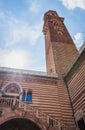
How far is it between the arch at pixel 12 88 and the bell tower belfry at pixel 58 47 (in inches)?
171

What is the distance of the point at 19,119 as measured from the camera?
10938mm

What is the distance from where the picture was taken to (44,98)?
1420 cm

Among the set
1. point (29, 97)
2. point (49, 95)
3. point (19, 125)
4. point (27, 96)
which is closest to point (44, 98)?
point (49, 95)

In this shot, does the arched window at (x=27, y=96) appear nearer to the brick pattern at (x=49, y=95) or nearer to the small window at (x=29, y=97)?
the small window at (x=29, y=97)

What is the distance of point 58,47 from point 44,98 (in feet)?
33.0

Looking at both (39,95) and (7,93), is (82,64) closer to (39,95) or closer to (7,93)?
(39,95)

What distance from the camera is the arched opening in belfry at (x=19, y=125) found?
432 inches

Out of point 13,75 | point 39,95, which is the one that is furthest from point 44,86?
point 13,75

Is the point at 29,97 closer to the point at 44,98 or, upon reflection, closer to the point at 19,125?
the point at 44,98

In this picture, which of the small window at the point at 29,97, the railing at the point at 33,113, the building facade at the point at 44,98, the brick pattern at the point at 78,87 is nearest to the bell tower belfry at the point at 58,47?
the building facade at the point at 44,98

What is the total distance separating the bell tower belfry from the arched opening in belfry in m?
7.25

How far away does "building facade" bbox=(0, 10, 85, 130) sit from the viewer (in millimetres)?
10922

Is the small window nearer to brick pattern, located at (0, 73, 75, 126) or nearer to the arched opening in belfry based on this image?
brick pattern, located at (0, 73, 75, 126)

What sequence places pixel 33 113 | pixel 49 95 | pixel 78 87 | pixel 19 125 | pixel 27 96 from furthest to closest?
pixel 49 95, pixel 27 96, pixel 78 87, pixel 19 125, pixel 33 113
